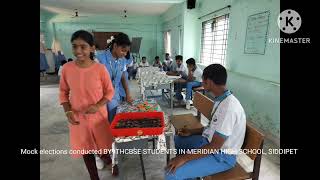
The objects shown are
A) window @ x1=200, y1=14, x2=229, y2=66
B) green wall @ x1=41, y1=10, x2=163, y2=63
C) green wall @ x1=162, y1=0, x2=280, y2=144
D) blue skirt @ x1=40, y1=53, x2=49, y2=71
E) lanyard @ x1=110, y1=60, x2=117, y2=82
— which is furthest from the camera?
green wall @ x1=41, y1=10, x2=163, y2=63

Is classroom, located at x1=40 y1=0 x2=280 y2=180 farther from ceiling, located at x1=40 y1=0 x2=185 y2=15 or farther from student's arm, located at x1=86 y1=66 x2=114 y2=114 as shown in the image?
ceiling, located at x1=40 y1=0 x2=185 y2=15

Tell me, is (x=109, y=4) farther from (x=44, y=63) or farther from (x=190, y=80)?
(x=190, y=80)

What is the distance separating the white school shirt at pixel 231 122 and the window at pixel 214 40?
130 inches

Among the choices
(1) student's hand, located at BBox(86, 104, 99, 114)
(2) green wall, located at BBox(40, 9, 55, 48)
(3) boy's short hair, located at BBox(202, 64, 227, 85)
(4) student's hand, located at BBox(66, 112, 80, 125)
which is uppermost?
(2) green wall, located at BBox(40, 9, 55, 48)

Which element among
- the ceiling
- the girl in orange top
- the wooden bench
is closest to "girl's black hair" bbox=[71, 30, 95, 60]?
the girl in orange top

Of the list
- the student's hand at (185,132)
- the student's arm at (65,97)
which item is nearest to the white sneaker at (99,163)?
the student's arm at (65,97)

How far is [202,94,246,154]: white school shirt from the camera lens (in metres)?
1.27

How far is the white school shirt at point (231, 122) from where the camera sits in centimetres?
127

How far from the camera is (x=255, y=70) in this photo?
315 cm

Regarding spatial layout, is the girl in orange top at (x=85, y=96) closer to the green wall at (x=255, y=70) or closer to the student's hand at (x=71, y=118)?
the student's hand at (x=71, y=118)

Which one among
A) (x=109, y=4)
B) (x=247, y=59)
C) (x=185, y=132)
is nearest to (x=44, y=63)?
(x=109, y=4)
